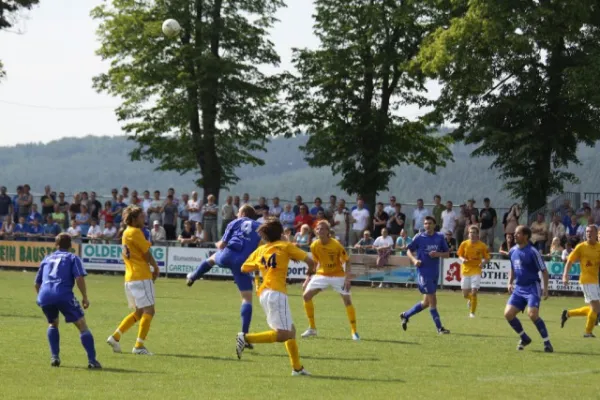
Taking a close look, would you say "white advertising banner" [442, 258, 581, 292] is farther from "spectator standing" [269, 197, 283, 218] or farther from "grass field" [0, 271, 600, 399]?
"grass field" [0, 271, 600, 399]

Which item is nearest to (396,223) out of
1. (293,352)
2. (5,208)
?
(5,208)

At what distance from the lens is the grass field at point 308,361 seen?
445 inches

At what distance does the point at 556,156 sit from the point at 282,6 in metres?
12.7

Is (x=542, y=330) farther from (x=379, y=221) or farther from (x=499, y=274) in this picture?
(x=379, y=221)

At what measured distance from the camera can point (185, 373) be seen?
1248 centimetres

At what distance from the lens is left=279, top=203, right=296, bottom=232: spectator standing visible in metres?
34.5

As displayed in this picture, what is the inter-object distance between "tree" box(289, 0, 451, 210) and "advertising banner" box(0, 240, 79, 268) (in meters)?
10.1

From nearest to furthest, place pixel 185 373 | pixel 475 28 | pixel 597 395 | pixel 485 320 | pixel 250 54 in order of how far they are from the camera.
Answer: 1. pixel 597 395
2. pixel 185 373
3. pixel 485 320
4. pixel 475 28
5. pixel 250 54

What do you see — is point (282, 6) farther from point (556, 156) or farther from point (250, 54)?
point (556, 156)

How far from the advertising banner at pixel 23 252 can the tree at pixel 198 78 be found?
7.64 metres

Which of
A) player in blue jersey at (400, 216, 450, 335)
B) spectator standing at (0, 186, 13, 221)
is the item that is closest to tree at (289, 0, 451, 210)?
spectator standing at (0, 186, 13, 221)

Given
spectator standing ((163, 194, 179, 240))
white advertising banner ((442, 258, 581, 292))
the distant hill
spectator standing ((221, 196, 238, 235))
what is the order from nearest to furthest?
white advertising banner ((442, 258, 581, 292)) < spectator standing ((221, 196, 238, 235)) < spectator standing ((163, 194, 179, 240)) < the distant hill

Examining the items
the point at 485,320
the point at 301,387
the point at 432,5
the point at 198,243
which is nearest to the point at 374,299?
the point at 485,320

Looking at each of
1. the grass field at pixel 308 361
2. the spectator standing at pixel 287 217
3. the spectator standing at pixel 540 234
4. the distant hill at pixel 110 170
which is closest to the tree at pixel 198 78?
the spectator standing at pixel 287 217
